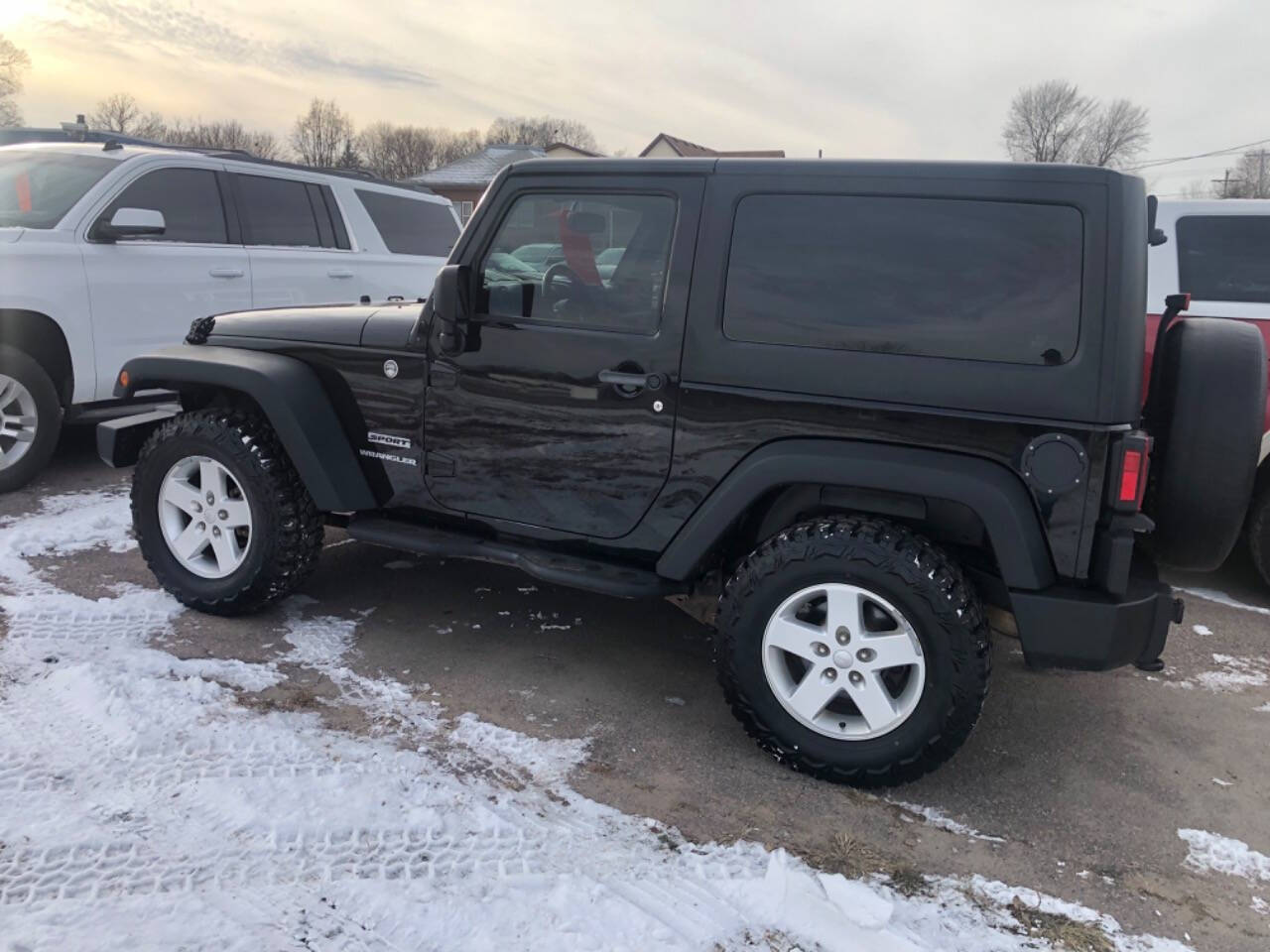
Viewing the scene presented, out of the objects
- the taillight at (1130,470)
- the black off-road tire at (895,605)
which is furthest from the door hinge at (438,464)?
the taillight at (1130,470)

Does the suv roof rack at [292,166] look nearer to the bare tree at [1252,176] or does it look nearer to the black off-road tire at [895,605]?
the black off-road tire at [895,605]

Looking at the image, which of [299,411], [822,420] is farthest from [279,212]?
[822,420]

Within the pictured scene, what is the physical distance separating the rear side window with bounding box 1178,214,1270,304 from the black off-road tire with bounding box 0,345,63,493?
639 centimetres

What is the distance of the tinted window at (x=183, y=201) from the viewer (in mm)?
5910

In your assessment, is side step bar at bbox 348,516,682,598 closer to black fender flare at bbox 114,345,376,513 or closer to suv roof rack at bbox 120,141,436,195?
black fender flare at bbox 114,345,376,513

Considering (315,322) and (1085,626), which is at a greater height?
(315,322)

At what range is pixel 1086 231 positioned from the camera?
2730 mm

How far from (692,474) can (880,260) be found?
90 cm

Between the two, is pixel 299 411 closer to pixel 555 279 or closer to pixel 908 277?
pixel 555 279

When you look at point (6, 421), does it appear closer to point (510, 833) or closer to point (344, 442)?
point (344, 442)

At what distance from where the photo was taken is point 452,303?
3.44 meters

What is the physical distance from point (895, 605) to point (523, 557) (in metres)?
→ 1.37

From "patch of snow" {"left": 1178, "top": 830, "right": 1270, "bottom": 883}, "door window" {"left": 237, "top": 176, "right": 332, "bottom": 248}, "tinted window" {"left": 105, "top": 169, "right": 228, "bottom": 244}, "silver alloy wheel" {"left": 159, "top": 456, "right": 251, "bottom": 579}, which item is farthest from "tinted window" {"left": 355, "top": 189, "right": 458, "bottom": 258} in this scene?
"patch of snow" {"left": 1178, "top": 830, "right": 1270, "bottom": 883}

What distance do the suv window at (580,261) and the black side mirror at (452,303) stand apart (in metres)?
0.08
